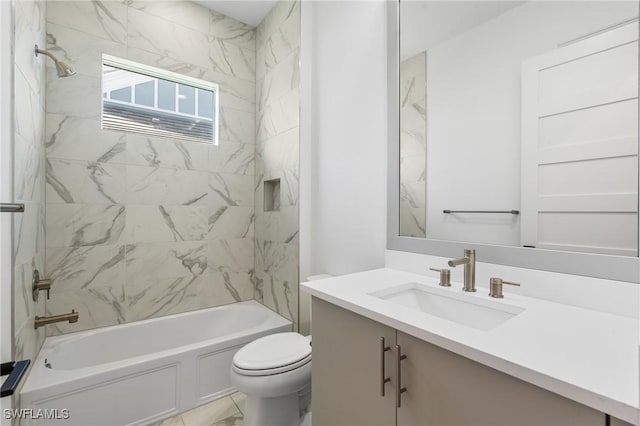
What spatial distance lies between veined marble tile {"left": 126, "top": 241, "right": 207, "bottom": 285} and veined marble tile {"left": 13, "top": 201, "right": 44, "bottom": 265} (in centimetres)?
53

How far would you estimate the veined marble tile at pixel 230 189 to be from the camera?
257 cm

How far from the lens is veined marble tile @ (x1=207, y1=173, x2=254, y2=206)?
8.43 ft

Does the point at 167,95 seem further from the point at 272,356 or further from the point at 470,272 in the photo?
the point at 470,272

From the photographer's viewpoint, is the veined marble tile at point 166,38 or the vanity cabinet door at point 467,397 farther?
the veined marble tile at point 166,38

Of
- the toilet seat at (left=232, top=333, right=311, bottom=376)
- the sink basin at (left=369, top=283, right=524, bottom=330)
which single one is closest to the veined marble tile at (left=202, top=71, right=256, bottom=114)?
the toilet seat at (left=232, top=333, right=311, bottom=376)

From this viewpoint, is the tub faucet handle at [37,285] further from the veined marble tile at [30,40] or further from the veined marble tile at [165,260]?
the veined marble tile at [30,40]

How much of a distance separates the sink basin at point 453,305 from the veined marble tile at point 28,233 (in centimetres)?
159

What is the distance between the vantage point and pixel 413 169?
1480 millimetres

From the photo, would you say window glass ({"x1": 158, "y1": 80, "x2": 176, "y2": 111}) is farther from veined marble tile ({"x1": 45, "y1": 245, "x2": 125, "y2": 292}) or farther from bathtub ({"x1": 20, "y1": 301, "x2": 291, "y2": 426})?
bathtub ({"x1": 20, "y1": 301, "x2": 291, "y2": 426})

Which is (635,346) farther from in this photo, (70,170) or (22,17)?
(70,170)

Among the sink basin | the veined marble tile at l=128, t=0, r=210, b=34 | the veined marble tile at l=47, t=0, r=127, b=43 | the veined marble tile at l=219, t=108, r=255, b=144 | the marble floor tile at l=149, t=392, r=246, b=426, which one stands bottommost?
the marble floor tile at l=149, t=392, r=246, b=426

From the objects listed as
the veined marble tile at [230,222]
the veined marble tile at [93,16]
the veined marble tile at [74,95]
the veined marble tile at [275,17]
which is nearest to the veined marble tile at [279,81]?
the veined marble tile at [275,17]

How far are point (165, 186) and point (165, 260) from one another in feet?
1.94

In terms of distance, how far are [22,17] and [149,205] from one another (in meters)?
1.25
